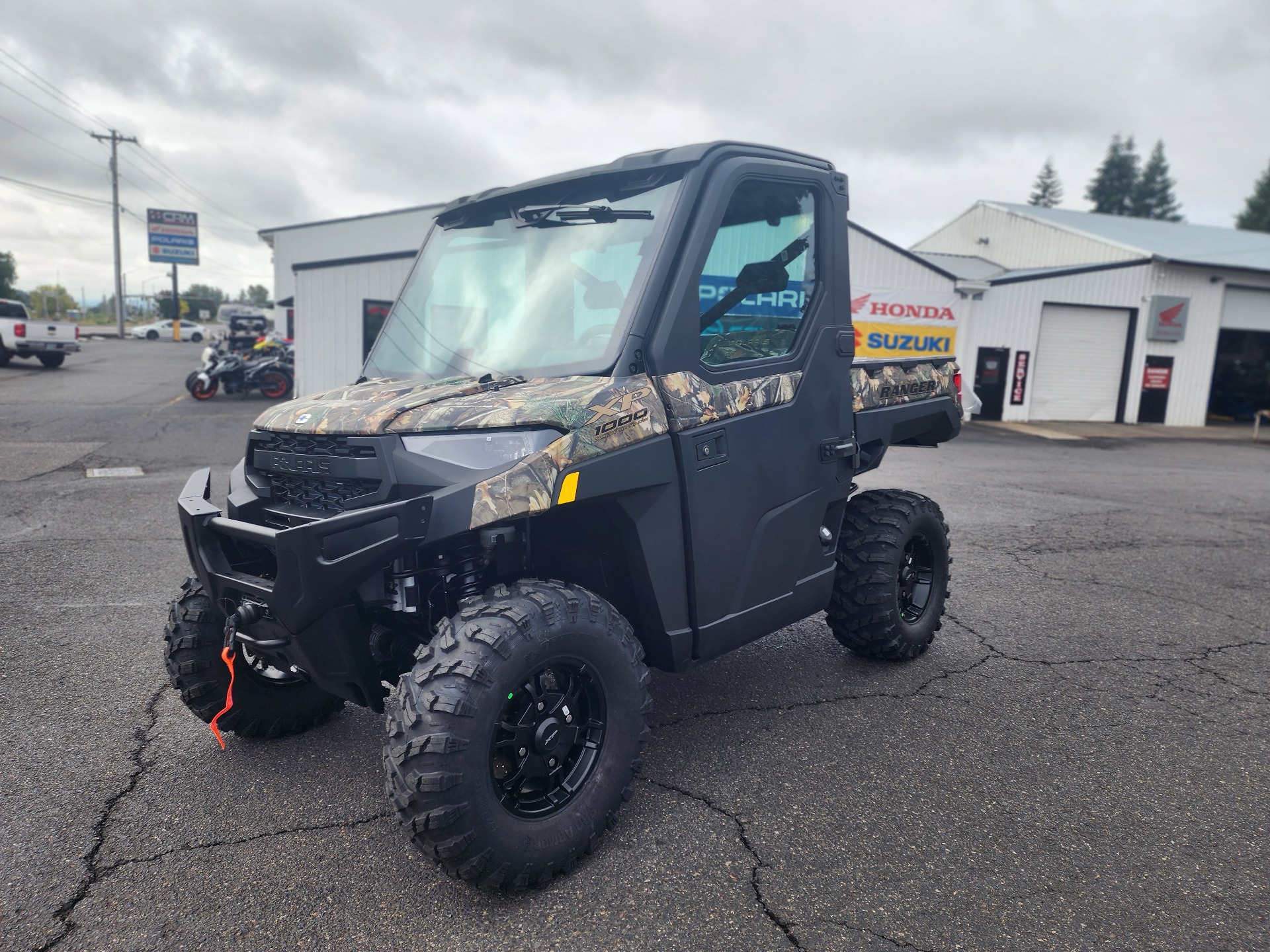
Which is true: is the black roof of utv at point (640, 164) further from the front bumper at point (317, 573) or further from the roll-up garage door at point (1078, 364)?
the roll-up garage door at point (1078, 364)

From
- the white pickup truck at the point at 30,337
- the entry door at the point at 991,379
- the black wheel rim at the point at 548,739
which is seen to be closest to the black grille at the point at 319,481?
the black wheel rim at the point at 548,739

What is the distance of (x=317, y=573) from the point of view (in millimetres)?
2484

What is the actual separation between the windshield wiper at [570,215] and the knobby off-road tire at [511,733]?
138 cm

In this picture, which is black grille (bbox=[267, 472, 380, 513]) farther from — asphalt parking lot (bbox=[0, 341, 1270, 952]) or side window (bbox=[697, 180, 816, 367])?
side window (bbox=[697, 180, 816, 367])

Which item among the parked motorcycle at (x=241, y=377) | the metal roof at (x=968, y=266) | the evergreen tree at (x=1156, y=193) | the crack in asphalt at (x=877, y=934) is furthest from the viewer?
the evergreen tree at (x=1156, y=193)

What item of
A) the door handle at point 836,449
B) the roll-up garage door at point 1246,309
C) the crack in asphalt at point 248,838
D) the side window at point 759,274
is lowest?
the crack in asphalt at point 248,838

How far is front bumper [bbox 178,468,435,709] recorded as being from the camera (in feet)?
8.16

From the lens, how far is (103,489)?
9133mm

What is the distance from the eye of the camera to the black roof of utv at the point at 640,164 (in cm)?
320

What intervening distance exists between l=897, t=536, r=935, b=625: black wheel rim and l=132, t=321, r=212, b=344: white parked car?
58068mm

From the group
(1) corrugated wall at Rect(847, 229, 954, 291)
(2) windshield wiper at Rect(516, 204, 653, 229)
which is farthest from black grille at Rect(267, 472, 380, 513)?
(1) corrugated wall at Rect(847, 229, 954, 291)

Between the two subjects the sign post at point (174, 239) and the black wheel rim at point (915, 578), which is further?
the sign post at point (174, 239)

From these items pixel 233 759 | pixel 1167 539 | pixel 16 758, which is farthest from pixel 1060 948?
pixel 1167 539

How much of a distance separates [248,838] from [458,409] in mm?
1665
